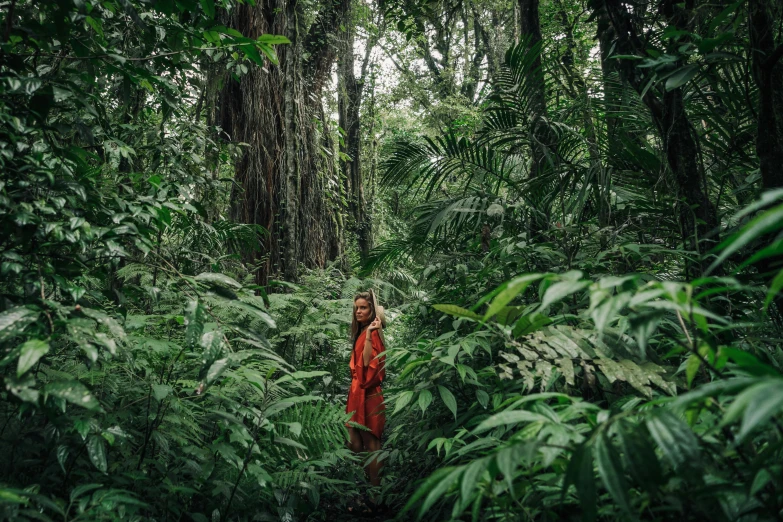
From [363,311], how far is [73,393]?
11.8 feet

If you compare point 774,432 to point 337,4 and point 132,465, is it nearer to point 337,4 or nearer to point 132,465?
point 132,465

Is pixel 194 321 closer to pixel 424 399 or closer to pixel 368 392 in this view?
pixel 424 399

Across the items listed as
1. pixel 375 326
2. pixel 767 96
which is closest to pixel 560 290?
pixel 767 96

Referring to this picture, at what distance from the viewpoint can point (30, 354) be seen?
1160mm

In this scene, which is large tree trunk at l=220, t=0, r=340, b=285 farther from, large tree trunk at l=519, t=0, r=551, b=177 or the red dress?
large tree trunk at l=519, t=0, r=551, b=177

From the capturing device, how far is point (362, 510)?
3.60 meters

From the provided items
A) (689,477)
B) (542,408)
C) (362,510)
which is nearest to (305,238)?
(362,510)

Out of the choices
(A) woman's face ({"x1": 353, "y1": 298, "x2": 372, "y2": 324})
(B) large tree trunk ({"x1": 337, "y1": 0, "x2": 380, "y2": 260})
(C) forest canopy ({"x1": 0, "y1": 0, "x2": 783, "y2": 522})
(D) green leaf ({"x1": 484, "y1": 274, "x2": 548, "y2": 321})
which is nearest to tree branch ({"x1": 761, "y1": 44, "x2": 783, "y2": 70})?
(C) forest canopy ({"x1": 0, "y1": 0, "x2": 783, "y2": 522})

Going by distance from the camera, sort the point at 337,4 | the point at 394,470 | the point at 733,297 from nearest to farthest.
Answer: the point at 733,297 < the point at 394,470 < the point at 337,4

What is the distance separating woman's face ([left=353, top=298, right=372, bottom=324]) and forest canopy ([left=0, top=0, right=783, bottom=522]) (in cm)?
32

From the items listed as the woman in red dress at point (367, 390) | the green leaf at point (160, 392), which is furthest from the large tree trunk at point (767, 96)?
the woman in red dress at point (367, 390)

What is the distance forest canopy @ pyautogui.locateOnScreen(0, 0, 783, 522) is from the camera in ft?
3.37

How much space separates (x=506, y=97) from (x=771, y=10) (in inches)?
85.1

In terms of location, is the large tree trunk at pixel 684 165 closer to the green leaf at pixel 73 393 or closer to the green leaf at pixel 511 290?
the green leaf at pixel 511 290
